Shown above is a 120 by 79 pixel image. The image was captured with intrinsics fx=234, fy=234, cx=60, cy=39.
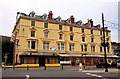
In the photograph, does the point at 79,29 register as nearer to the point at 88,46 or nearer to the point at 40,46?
the point at 88,46

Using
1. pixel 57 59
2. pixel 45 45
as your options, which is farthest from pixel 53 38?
pixel 57 59

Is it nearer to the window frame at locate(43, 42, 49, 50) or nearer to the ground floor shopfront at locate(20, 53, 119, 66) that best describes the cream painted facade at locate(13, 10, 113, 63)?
the window frame at locate(43, 42, 49, 50)

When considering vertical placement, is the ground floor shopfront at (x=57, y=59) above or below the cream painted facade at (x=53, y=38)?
below

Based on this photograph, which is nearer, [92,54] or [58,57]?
[58,57]

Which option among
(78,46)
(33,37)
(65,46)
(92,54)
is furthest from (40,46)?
(92,54)

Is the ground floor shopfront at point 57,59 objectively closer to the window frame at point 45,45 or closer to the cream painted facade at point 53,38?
the cream painted facade at point 53,38

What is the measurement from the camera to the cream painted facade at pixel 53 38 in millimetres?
52656

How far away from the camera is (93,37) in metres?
64.9

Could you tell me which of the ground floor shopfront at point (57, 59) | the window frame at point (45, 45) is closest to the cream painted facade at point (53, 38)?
the window frame at point (45, 45)

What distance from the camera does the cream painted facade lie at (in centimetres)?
5266

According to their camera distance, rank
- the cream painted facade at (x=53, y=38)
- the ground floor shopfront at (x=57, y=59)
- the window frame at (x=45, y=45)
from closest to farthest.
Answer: the ground floor shopfront at (x=57, y=59) < the cream painted facade at (x=53, y=38) < the window frame at (x=45, y=45)

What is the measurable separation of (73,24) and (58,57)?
11.0 meters

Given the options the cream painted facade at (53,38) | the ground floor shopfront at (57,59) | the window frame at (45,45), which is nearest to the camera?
the ground floor shopfront at (57,59)

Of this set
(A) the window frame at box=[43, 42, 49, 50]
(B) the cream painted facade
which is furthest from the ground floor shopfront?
(A) the window frame at box=[43, 42, 49, 50]
